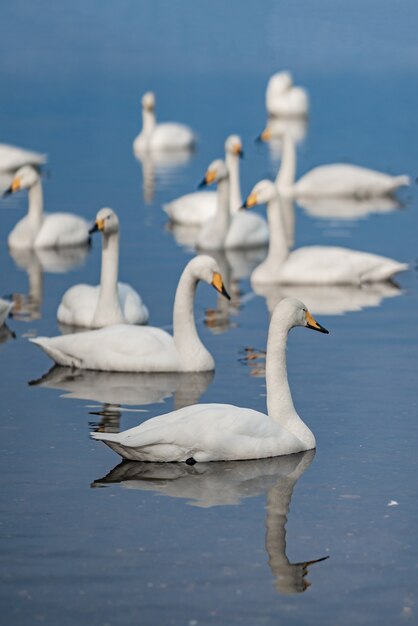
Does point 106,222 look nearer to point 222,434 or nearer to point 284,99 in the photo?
point 222,434

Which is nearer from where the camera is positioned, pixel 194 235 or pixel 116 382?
pixel 116 382

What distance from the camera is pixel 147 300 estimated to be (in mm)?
18344

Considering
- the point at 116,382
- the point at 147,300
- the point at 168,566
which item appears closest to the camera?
the point at 168,566

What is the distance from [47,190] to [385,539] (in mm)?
20548

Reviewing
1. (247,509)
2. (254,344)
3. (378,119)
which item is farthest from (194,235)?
(378,119)

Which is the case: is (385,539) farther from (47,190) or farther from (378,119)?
(378,119)

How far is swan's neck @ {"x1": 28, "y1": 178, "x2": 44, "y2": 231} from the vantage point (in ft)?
73.3

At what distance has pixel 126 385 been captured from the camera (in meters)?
14.0

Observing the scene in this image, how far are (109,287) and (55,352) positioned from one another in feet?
5.18

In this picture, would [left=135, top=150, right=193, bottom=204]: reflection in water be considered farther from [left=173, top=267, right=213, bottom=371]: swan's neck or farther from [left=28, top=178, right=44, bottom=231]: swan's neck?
[left=173, top=267, right=213, bottom=371]: swan's neck

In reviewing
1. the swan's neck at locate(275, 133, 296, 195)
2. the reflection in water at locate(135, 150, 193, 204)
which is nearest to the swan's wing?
the reflection in water at locate(135, 150, 193, 204)

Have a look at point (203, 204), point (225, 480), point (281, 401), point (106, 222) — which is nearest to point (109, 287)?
point (106, 222)

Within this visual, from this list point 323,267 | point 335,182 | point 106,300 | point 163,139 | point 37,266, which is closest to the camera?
point 106,300

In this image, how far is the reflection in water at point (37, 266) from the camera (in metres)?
17.7
